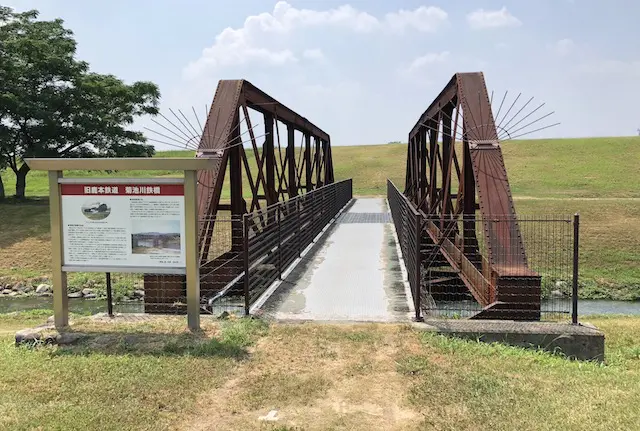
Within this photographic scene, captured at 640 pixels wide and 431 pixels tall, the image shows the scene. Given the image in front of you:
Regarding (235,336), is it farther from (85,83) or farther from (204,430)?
(85,83)

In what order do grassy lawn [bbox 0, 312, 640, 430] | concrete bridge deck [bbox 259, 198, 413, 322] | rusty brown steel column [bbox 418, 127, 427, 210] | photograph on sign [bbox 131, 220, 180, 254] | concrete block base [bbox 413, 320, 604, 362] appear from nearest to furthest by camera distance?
grassy lawn [bbox 0, 312, 640, 430] → concrete block base [bbox 413, 320, 604, 362] → photograph on sign [bbox 131, 220, 180, 254] → concrete bridge deck [bbox 259, 198, 413, 322] → rusty brown steel column [bbox 418, 127, 427, 210]

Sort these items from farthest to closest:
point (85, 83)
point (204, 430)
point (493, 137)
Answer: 1. point (85, 83)
2. point (493, 137)
3. point (204, 430)

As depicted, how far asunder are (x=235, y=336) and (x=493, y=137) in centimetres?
525

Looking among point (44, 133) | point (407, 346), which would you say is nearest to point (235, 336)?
point (407, 346)

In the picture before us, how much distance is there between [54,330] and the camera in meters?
5.75

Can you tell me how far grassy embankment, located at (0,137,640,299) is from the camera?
19031mm

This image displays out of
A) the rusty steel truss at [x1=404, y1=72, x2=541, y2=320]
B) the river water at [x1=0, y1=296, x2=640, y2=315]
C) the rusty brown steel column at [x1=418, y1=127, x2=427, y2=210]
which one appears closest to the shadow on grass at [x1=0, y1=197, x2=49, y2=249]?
the river water at [x1=0, y1=296, x2=640, y2=315]

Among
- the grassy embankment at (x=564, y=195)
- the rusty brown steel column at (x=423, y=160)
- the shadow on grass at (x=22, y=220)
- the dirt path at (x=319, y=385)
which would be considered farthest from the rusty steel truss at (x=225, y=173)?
the shadow on grass at (x=22, y=220)

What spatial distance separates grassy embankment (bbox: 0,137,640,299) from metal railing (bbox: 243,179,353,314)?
9.40 metres

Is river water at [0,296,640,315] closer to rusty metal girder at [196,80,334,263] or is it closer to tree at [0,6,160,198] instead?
rusty metal girder at [196,80,334,263]

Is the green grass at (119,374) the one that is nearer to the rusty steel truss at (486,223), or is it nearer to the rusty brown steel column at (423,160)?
the rusty steel truss at (486,223)

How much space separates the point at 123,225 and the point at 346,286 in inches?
148

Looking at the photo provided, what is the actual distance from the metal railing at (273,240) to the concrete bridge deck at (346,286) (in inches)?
9.7

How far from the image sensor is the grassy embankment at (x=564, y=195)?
1903 cm
